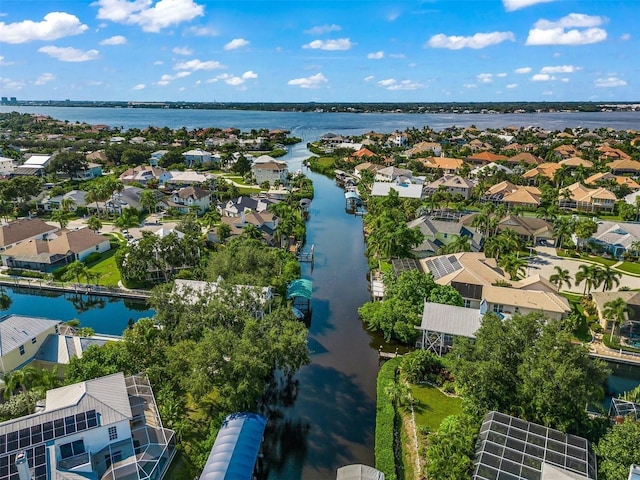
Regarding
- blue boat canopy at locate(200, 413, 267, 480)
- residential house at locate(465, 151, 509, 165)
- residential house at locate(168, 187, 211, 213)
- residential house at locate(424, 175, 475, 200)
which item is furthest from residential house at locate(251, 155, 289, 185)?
blue boat canopy at locate(200, 413, 267, 480)

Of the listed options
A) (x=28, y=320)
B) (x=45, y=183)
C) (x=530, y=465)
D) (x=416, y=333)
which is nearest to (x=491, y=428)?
(x=530, y=465)

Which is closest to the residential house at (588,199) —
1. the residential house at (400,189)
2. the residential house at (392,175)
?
the residential house at (400,189)

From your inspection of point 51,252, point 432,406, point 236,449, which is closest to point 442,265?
point 432,406

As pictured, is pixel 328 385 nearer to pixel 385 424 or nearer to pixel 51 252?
pixel 385 424

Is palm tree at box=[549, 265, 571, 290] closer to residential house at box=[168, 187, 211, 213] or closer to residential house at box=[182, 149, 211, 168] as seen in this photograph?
residential house at box=[168, 187, 211, 213]

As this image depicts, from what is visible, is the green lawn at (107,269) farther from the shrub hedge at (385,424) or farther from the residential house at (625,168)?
the residential house at (625,168)
